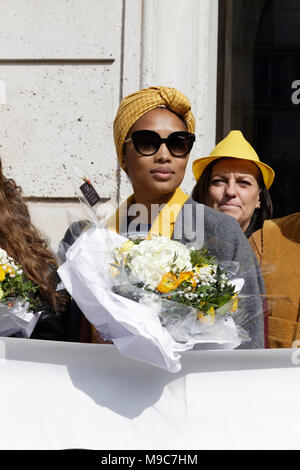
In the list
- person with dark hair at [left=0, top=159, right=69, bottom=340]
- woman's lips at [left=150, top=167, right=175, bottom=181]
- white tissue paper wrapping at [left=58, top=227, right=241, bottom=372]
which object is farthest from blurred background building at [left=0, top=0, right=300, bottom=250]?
white tissue paper wrapping at [left=58, top=227, right=241, bottom=372]

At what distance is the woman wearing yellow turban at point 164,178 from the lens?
246 centimetres

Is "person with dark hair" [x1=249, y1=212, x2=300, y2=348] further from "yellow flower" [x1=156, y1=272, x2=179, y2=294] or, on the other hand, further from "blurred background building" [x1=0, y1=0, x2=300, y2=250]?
"blurred background building" [x1=0, y1=0, x2=300, y2=250]

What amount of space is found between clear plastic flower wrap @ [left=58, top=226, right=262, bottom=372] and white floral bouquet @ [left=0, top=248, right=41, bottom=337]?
22cm

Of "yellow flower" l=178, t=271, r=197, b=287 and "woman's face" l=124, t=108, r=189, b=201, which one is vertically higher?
"woman's face" l=124, t=108, r=189, b=201

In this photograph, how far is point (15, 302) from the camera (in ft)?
7.36

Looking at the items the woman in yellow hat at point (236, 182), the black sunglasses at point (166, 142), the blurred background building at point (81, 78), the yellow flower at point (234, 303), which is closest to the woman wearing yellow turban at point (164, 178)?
the black sunglasses at point (166, 142)

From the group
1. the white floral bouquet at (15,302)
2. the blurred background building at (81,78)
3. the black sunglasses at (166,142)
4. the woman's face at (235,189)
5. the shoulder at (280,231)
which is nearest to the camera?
the white floral bouquet at (15,302)

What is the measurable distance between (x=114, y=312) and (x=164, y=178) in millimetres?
726

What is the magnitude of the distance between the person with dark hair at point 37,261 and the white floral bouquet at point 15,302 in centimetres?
11

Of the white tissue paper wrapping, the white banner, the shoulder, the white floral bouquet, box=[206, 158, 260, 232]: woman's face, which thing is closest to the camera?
the white tissue paper wrapping

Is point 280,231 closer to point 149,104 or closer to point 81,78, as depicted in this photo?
point 149,104

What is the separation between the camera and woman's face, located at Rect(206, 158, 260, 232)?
3023mm

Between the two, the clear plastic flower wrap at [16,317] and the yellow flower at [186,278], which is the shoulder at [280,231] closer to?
the yellow flower at [186,278]
